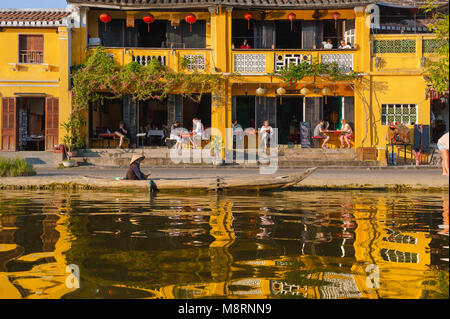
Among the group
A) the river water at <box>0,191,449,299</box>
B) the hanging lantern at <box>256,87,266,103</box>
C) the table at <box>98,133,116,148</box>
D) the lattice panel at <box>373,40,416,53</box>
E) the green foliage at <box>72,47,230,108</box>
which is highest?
the lattice panel at <box>373,40,416,53</box>

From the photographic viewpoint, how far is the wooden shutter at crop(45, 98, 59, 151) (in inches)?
882

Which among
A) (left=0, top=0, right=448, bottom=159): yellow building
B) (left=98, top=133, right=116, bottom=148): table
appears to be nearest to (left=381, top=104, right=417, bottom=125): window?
(left=0, top=0, right=448, bottom=159): yellow building

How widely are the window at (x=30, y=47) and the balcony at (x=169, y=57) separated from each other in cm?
285

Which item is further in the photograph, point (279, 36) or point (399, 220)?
point (279, 36)

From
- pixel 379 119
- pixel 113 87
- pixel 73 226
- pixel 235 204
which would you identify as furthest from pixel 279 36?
pixel 73 226

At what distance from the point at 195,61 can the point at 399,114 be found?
27.9 feet

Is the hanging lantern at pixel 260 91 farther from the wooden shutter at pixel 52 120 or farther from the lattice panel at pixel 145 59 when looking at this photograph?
the wooden shutter at pixel 52 120

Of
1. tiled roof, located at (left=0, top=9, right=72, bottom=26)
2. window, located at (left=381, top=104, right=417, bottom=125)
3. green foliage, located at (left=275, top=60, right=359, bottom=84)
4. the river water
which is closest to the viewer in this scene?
the river water

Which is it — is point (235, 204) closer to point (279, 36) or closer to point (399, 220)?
point (399, 220)

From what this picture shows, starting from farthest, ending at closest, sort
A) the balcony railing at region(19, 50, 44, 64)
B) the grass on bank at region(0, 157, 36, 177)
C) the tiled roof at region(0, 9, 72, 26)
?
the balcony railing at region(19, 50, 44, 64), the tiled roof at region(0, 9, 72, 26), the grass on bank at region(0, 157, 36, 177)

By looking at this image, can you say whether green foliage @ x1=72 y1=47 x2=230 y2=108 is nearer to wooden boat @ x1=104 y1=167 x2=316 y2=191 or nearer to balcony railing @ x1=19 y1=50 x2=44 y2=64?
balcony railing @ x1=19 y1=50 x2=44 y2=64

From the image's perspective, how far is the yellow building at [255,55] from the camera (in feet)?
72.6

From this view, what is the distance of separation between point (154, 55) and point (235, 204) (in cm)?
1290

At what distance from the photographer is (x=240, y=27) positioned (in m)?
23.9
